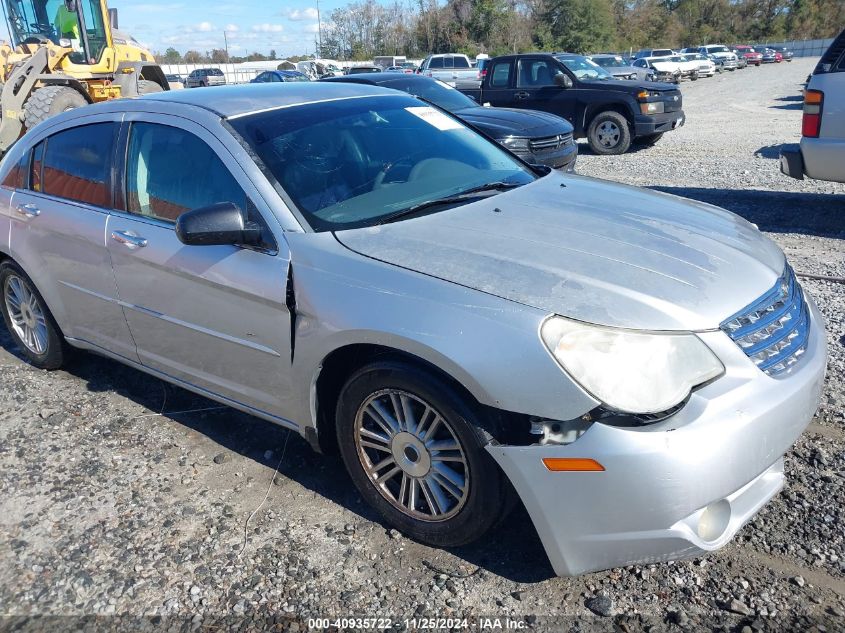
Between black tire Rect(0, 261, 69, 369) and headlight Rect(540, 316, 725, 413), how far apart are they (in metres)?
3.45

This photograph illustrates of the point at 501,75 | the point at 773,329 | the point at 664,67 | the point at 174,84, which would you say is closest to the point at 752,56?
the point at 664,67

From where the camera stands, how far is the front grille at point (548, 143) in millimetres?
8844

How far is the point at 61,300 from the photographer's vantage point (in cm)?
433

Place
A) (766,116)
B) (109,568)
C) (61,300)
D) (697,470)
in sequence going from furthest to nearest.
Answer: (766,116) → (61,300) → (109,568) → (697,470)

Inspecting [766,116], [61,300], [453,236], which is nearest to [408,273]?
[453,236]

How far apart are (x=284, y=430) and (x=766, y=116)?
62.2 ft

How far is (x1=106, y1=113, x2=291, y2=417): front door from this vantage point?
3.13 meters

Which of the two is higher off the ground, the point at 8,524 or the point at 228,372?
the point at 228,372

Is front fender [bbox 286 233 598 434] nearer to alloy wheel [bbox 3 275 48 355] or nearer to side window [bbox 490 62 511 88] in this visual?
alloy wheel [bbox 3 275 48 355]

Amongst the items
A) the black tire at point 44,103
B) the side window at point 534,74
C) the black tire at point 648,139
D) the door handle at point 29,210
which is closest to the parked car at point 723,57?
the black tire at point 648,139

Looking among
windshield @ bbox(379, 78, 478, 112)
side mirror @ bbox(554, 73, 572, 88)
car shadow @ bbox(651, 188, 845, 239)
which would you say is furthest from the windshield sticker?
side mirror @ bbox(554, 73, 572, 88)

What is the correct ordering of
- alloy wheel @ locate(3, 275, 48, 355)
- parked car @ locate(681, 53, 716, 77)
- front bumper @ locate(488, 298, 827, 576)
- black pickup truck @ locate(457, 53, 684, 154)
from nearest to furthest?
front bumper @ locate(488, 298, 827, 576) → alloy wheel @ locate(3, 275, 48, 355) → black pickup truck @ locate(457, 53, 684, 154) → parked car @ locate(681, 53, 716, 77)

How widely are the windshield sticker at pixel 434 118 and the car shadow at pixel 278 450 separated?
6.10ft

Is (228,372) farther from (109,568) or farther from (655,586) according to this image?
(655,586)
